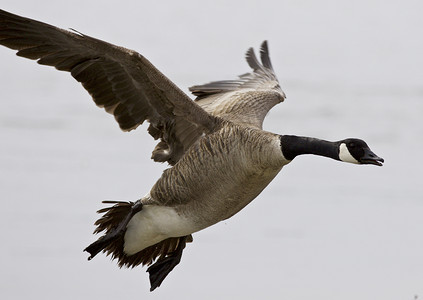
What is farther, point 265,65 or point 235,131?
point 265,65

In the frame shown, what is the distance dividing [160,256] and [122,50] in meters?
2.20

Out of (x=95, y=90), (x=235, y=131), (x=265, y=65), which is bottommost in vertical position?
(x=235, y=131)

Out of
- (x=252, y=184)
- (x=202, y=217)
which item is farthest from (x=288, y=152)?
(x=202, y=217)

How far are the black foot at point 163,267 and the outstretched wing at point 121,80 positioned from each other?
946 mm

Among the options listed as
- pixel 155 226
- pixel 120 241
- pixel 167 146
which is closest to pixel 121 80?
pixel 167 146

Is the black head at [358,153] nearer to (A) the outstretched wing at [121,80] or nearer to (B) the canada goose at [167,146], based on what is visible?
(B) the canada goose at [167,146]

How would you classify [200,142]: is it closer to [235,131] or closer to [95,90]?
[235,131]

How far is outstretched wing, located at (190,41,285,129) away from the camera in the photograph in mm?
7986

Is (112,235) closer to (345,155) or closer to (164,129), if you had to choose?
(164,129)

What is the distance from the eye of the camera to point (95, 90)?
281 inches

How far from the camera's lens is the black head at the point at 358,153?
21.3 feet

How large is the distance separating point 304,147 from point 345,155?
34cm

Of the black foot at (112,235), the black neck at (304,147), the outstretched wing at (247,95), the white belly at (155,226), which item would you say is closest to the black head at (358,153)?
the black neck at (304,147)

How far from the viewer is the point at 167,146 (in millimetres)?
7547
